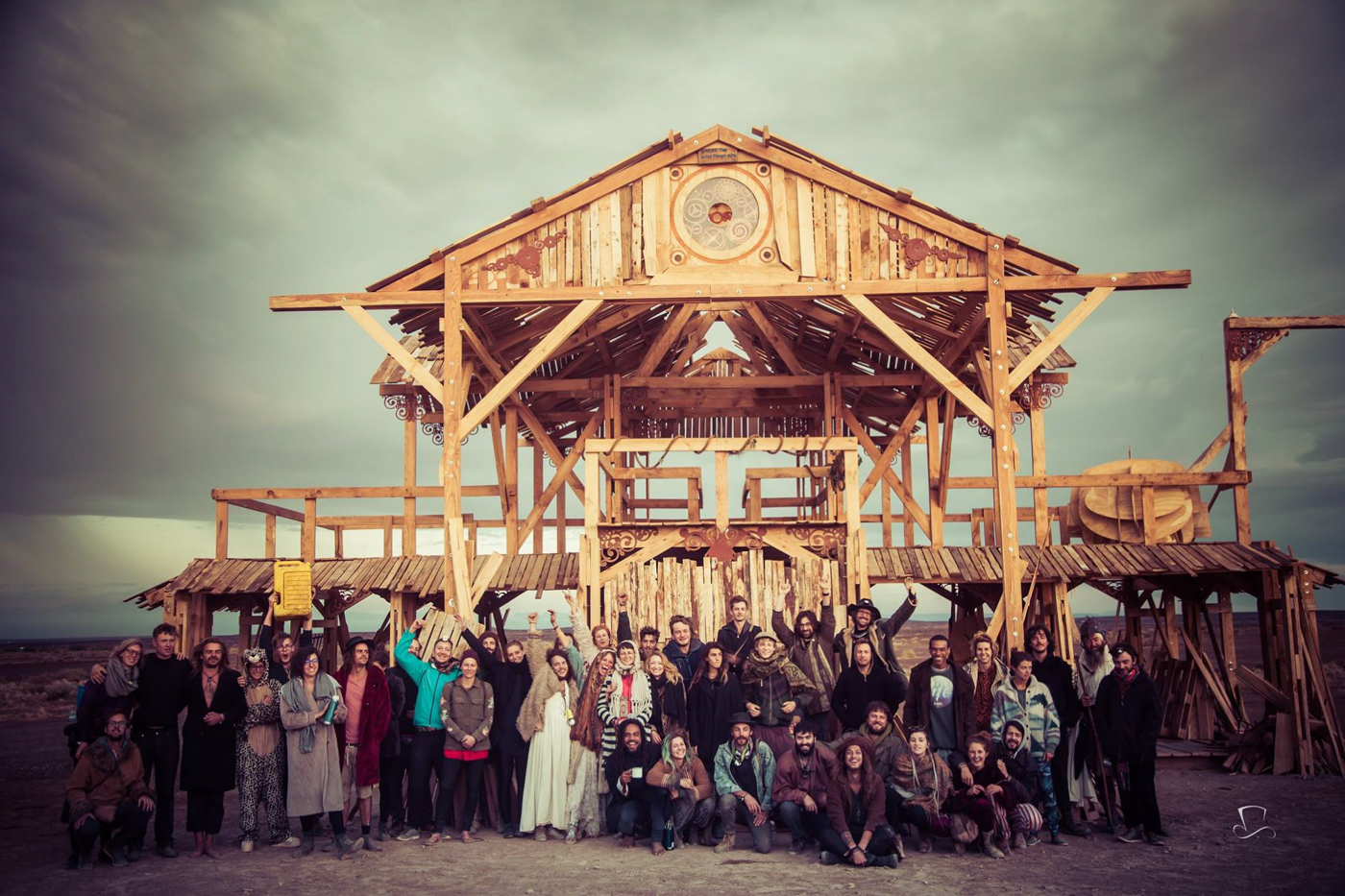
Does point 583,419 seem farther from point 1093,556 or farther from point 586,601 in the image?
point 1093,556

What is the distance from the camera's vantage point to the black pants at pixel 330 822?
360 inches

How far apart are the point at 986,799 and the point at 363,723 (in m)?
5.17

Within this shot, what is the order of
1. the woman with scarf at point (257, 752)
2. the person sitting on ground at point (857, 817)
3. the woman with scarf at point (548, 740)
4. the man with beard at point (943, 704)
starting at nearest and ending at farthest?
the person sitting on ground at point (857, 817) < the woman with scarf at point (257, 752) < the man with beard at point (943, 704) < the woman with scarf at point (548, 740)

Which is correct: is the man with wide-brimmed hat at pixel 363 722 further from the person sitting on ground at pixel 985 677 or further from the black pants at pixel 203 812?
the person sitting on ground at pixel 985 677

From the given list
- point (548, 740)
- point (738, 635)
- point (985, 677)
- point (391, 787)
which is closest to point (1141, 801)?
point (985, 677)

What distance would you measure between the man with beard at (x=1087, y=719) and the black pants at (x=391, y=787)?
19.2 ft

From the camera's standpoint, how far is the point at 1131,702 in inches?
369

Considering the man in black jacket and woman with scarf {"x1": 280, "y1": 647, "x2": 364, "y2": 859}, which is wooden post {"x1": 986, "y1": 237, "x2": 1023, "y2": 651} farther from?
woman with scarf {"x1": 280, "y1": 647, "x2": 364, "y2": 859}

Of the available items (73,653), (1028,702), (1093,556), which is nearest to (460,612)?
(1028,702)

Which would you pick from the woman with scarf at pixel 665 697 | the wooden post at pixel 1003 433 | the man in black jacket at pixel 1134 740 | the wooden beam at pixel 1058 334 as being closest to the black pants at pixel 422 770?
the woman with scarf at pixel 665 697

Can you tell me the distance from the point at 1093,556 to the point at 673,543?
5832 mm

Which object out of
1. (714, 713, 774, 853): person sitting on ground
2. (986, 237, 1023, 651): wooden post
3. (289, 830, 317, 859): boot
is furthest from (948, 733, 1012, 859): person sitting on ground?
(289, 830, 317, 859): boot

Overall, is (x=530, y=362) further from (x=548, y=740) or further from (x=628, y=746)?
(x=628, y=746)

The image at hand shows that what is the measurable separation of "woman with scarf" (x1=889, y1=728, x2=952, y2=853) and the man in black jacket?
1492 millimetres
